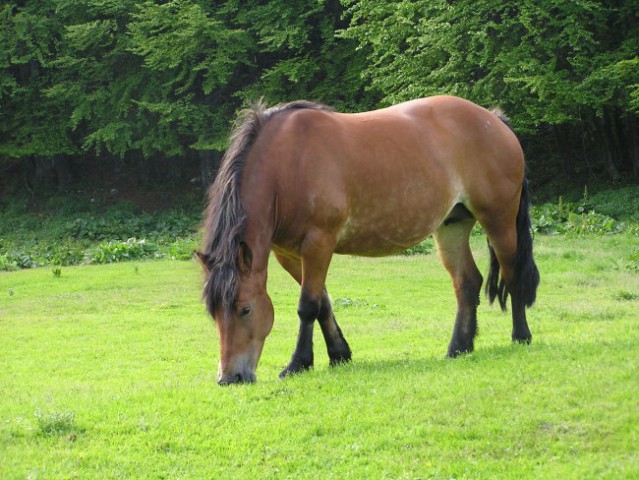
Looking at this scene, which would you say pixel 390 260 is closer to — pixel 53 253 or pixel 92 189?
pixel 53 253

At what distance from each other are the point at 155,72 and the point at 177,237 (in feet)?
31.2

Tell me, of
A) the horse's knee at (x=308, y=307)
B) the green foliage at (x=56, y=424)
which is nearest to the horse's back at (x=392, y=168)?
the horse's knee at (x=308, y=307)

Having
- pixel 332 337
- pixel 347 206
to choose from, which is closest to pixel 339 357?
pixel 332 337

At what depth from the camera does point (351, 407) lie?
5980mm

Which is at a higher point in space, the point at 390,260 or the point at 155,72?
the point at 155,72

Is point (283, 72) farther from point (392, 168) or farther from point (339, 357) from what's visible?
point (339, 357)

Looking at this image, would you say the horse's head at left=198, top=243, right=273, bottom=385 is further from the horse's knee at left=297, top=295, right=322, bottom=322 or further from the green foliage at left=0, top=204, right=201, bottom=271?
the green foliage at left=0, top=204, right=201, bottom=271

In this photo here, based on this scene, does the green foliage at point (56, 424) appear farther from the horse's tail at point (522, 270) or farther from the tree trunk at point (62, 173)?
the tree trunk at point (62, 173)

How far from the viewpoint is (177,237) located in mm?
25609

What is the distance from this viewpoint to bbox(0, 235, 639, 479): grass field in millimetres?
5062

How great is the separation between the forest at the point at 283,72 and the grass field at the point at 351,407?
13.0m

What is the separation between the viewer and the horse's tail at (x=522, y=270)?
8.08 m

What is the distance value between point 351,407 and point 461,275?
107 inches

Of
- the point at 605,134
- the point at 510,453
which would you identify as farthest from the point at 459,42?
the point at 510,453
